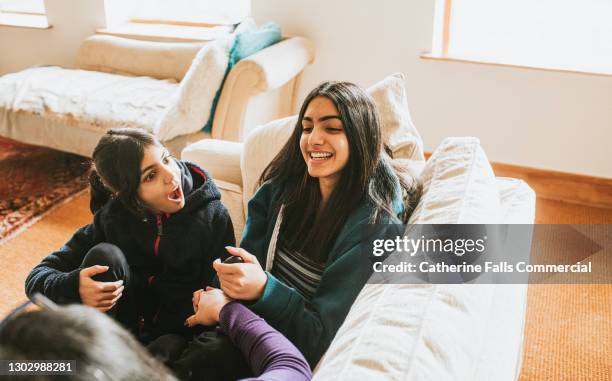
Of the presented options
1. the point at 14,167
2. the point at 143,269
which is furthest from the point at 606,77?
the point at 14,167

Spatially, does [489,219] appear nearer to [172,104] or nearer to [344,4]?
[172,104]

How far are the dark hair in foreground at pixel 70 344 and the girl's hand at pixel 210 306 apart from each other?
1.87ft

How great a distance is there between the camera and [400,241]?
1082 mm

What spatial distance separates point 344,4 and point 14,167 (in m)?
2.10

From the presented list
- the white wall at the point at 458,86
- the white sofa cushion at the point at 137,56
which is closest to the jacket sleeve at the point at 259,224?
the white wall at the point at 458,86

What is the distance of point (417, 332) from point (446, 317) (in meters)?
0.06

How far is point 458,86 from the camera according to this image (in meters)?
2.99

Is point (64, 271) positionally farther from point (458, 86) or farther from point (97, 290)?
point (458, 86)

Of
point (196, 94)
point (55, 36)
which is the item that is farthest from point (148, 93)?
point (55, 36)

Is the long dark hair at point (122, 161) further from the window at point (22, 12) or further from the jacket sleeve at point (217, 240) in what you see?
the window at point (22, 12)

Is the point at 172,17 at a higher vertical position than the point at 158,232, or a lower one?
higher

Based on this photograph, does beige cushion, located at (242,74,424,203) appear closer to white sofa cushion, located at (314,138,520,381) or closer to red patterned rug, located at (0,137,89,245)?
white sofa cushion, located at (314,138,520,381)

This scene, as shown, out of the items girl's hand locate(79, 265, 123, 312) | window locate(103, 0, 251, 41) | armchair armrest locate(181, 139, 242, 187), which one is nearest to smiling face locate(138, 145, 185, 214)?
girl's hand locate(79, 265, 123, 312)

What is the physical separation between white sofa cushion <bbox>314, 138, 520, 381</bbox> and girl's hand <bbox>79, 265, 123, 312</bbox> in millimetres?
578
